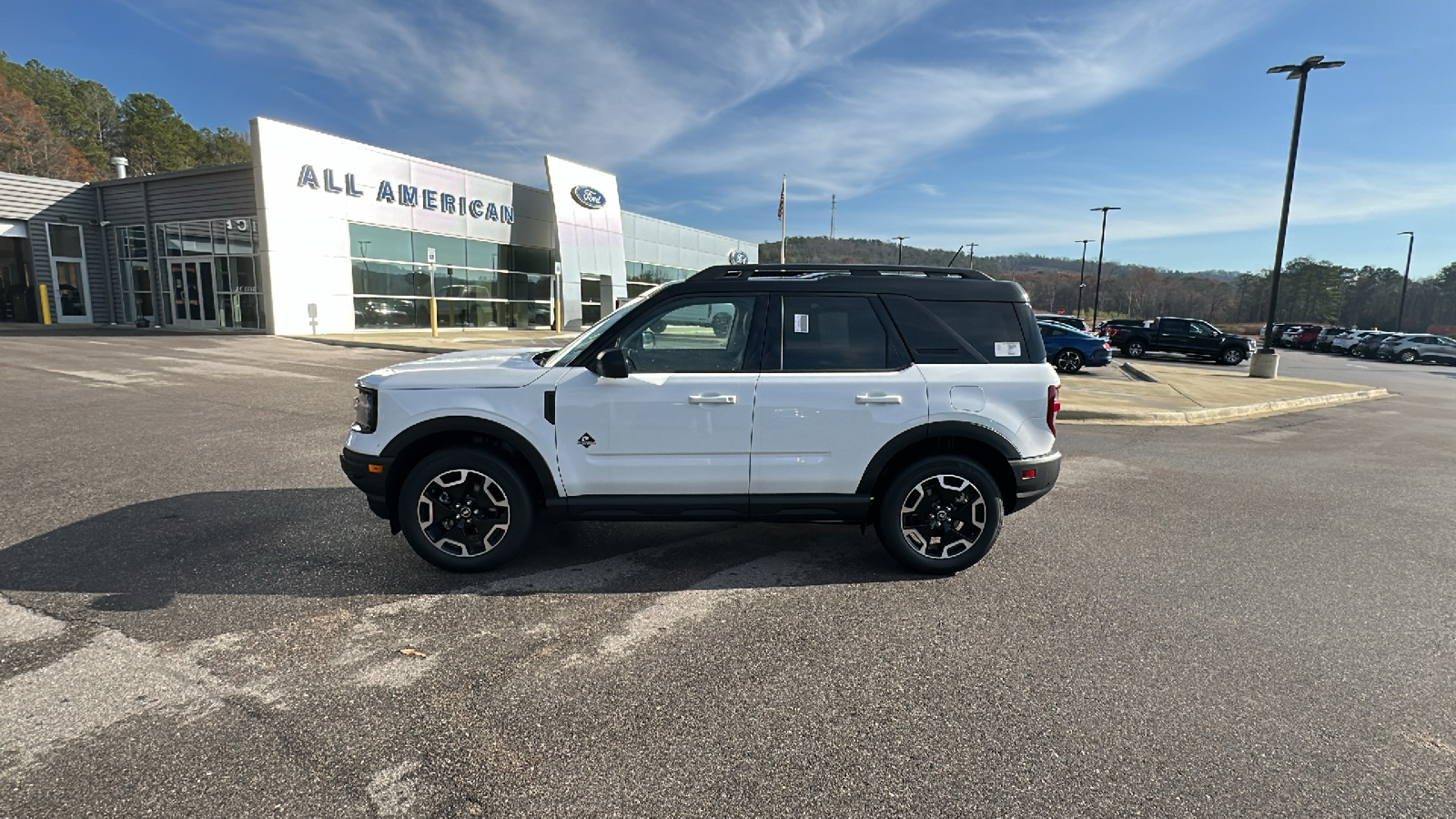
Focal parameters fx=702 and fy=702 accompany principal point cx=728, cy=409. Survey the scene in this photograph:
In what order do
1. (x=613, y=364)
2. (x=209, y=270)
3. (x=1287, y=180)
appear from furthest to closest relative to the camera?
(x=209, y=270)
(x=1287, y=180)
(x=613, y=364)

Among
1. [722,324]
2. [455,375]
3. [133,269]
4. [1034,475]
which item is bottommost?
[1034,475]

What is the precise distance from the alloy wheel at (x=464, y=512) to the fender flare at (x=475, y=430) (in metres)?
0.26

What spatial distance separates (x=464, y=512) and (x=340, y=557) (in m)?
1.01

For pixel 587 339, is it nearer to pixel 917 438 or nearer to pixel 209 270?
pixel 917 438

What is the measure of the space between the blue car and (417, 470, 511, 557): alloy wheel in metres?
18.6

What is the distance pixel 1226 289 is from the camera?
112562 mm

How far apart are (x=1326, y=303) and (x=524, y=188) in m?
115

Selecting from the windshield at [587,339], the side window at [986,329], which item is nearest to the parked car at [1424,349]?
the side window at [986,329]

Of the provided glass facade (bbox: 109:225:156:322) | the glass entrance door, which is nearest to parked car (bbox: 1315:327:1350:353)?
the glass entrance door

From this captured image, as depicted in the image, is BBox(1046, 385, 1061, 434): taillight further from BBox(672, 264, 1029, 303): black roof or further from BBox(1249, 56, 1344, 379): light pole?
BBox(1249, 56, 1344, 379): light pole

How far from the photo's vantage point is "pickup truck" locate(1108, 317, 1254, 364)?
86.7 ft

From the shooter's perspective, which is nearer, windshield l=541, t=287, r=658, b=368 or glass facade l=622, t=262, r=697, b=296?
windshield l=541, t=287, r=658, b=368

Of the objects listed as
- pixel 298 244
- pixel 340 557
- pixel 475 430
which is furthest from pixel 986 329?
pixel 298 244

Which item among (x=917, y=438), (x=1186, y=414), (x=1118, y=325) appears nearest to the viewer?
(x=917, y=438)
